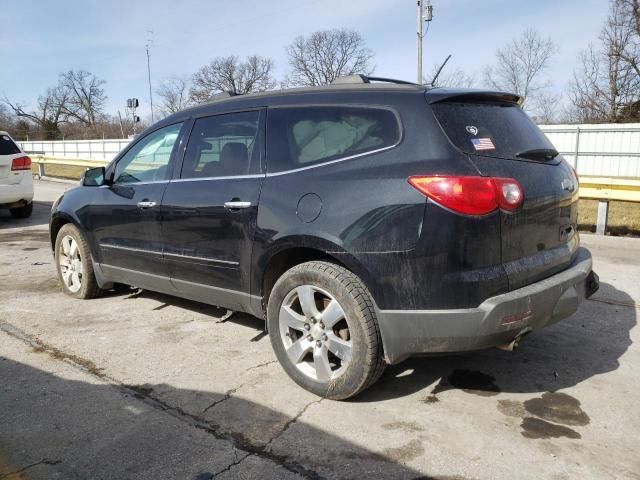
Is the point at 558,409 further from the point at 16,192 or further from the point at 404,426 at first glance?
the point at 16,192

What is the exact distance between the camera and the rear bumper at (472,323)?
9.07ft

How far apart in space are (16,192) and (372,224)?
31.6 feet

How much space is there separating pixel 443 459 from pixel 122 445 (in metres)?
1.60

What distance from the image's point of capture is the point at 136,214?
14.7 ft

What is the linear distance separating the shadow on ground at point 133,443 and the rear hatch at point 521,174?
50.6 inches

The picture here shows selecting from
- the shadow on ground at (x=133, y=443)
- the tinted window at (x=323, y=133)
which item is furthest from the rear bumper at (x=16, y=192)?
the tinted window at (x=323, y=133)

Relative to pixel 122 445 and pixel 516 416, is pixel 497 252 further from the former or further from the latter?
pixel 122 445

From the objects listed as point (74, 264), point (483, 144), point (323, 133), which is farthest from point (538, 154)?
point (74, 264)

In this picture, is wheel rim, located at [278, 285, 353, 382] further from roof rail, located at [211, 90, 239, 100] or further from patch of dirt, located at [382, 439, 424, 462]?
roof rail, located at [211, 90, 239, 100]

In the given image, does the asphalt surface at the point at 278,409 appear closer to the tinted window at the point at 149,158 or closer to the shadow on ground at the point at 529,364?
the shadow on ground at the point at 529,364

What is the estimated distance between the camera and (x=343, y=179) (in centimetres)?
308

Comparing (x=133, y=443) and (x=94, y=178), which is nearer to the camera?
(x=133, y=443)

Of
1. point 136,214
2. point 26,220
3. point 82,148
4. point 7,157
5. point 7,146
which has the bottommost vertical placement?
point 26,220

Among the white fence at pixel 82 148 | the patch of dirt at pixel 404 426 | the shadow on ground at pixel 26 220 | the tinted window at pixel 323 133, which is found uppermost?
the white fence at pixel 82 148
